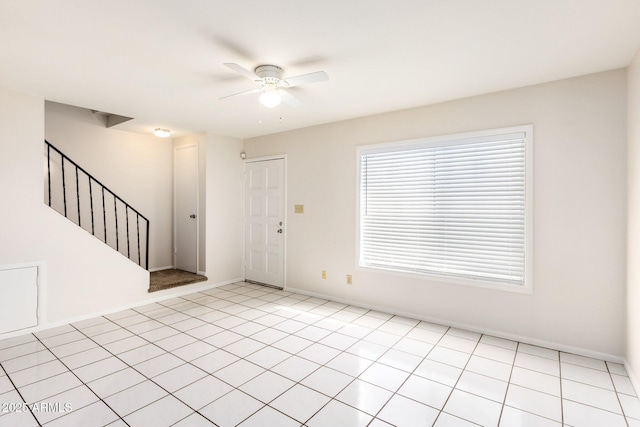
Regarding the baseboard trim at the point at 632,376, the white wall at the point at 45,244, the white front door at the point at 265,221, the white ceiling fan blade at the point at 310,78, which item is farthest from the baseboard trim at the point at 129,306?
the baseboard trim at the point at 632,376

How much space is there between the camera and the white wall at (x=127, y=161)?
464 centimetres

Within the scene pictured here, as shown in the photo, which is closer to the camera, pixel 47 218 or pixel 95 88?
pixel 95 88

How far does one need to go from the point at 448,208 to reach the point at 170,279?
4.20m

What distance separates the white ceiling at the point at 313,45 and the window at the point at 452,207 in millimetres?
634

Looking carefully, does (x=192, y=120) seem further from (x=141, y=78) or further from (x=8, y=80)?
(x=8, y=80)

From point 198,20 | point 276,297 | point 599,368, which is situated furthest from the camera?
point 276,297

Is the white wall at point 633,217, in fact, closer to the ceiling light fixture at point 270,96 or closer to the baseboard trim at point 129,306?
the ceiling light fixture at point 270,96

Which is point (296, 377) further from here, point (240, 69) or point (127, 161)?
point (127, 161)

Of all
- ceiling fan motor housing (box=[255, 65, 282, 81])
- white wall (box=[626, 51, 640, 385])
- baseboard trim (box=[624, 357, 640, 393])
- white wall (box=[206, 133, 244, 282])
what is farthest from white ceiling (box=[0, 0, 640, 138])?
baseboard trim (box=[624, 357, 640, 393])

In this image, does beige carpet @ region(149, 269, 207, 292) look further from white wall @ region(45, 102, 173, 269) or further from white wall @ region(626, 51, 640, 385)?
white wall @ region(626, 51, 640, 385)

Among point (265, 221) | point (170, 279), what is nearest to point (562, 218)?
point (265, 221)

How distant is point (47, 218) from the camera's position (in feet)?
11.6

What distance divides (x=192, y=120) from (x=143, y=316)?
2.67 m

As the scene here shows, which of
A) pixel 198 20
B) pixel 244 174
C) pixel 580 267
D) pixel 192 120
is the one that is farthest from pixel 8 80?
pixel 580 267
